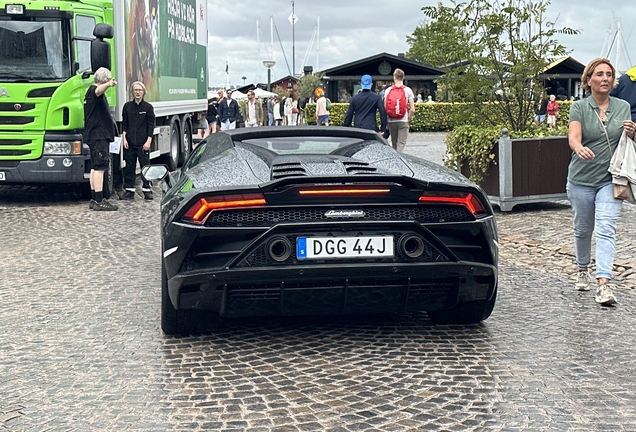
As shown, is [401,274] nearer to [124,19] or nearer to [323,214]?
[323,214]

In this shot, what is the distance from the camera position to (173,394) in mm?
4418

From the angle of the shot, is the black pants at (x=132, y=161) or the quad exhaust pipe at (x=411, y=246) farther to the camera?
the black pants at (x=132, y=161)

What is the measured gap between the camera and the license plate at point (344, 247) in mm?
4898

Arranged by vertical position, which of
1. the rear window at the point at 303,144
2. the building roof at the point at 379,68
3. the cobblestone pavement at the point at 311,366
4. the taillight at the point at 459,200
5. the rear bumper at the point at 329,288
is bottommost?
the cobblestone pavement at the point at 311,366

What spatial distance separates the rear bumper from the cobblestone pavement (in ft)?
0.88

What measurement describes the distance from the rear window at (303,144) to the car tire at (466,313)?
1.23 m

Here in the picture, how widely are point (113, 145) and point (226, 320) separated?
7.38 m

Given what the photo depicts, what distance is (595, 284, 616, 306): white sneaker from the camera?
641cm

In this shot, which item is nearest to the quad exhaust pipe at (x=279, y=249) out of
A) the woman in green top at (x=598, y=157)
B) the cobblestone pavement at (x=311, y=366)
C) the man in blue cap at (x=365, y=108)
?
the cobblestone pavement at (x=311, y=366)

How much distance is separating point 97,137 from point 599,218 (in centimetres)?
768

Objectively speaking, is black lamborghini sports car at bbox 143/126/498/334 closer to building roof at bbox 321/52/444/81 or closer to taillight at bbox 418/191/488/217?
taillight at bbox 418/191/488/217

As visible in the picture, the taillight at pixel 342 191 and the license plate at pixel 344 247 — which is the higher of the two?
the taillight at pixel 342 191

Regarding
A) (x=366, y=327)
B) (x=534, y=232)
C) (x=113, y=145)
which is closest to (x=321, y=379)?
(x=366, y=327)

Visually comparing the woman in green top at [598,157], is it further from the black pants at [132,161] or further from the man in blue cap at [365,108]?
the black pants at [132,161]
